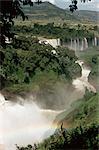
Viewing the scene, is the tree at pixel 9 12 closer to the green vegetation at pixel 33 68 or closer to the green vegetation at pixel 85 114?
the green vegetation at pixel 85 114

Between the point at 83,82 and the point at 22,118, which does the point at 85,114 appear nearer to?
the point at 22,118

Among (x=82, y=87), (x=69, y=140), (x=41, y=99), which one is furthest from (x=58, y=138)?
(x=82, y=87)

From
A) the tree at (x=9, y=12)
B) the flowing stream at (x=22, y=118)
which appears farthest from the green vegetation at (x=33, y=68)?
the tree at (x=9, y=12)

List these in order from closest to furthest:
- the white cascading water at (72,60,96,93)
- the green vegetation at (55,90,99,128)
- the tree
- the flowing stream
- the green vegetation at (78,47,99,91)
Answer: the tree
the green vegetation at (55,90,99,128)
the flowing stream
the white cascading water at (72,60,96,93)
the green vegetation at (78,47,99,91)

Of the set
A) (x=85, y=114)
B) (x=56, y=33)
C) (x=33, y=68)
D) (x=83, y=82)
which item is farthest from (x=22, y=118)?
(x=56, y=33)

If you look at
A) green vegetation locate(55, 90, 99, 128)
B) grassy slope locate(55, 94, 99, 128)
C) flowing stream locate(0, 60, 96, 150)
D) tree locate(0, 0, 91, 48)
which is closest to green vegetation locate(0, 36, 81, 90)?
flowing stream locate(0, 60, 96, 150)

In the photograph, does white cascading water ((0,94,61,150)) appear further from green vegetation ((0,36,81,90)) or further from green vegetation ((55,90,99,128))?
green vegetation ((55,90,99,128))

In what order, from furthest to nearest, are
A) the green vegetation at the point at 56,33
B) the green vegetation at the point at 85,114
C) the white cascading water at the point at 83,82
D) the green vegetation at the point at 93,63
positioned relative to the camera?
the green vegetation at the point at 56,33, the green vegetation at the point at 93,63, the white cascading water at the point at 83,82, the green vegetation at the point at 85,114

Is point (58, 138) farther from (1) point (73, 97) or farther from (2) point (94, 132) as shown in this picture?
(1) point (73, 97)
